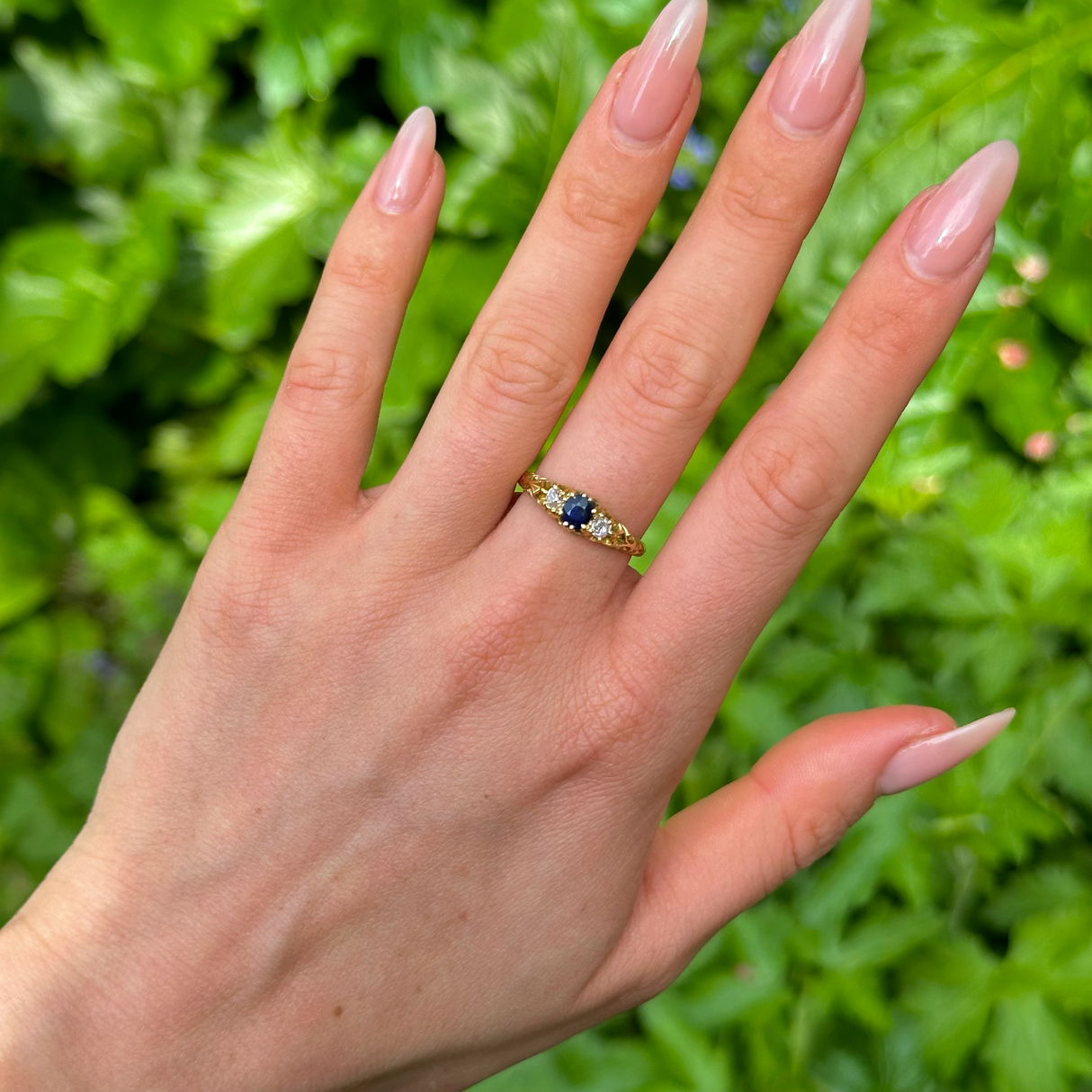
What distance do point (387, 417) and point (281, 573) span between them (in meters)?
0.86

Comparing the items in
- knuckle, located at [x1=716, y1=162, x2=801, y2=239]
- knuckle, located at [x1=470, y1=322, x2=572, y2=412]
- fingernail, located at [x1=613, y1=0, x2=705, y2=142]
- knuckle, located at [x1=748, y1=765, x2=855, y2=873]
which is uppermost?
fingernail, located at [x1=613, y1=0, x2=705, y2=142]

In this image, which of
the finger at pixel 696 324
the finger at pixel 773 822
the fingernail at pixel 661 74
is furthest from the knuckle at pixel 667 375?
the finger at pixel 773 822

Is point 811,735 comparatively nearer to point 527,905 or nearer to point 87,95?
point 527,905

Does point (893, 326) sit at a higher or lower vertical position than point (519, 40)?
lower

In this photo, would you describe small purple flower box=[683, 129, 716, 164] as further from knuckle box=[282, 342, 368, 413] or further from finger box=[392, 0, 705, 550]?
knuckle box=[282, 342, 368, 413]

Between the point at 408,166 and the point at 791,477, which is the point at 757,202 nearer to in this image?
the point at 791,477

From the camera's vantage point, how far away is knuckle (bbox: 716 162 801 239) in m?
1.29

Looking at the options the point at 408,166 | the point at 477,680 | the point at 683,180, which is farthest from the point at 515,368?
the point at 683,180

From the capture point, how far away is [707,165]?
231 centimetres

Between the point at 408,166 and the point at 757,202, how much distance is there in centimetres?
48

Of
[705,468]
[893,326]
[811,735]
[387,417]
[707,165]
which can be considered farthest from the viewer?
[707,165]

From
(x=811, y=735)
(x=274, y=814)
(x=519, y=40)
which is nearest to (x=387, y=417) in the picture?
(x=519, y=40)

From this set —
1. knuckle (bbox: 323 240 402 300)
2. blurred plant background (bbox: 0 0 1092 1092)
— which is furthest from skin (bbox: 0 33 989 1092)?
blurred plant background (bbox: 0 0 1092 1092)

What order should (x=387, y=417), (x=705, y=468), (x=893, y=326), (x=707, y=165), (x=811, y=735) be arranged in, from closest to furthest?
(x=893, y=326) < (x=811, y=735) < (x=705, y=468) < (x=387, y=417) < (x=707, y=165)
